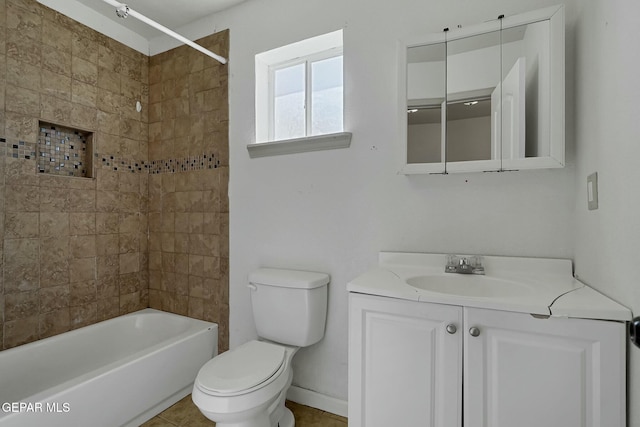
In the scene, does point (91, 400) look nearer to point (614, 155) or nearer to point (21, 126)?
point (21, 126)

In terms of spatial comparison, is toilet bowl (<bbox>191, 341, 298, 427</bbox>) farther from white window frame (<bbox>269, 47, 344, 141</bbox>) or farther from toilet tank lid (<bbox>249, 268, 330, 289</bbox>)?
white window frame (<bbox>269, 47, 344, 141</bbox>)

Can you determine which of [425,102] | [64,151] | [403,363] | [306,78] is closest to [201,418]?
[403,363]

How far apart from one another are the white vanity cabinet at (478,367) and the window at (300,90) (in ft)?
3.99

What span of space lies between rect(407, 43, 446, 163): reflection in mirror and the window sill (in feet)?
1.23

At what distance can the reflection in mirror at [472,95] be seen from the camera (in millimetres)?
1399

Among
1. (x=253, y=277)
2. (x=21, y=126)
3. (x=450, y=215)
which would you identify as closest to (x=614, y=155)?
(x=450, y=215)

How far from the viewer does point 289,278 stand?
1.75 metres

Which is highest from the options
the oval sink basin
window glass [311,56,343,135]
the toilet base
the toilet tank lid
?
window glass [311,56,343,135]

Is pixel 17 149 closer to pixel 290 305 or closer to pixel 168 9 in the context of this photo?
pixel 168 9

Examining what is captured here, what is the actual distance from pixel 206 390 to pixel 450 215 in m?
1.31

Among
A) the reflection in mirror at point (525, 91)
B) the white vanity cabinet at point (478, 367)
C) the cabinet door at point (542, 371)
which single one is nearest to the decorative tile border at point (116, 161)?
the white vanity cabinet at point (478, 367)

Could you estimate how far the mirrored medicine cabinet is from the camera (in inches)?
50.5

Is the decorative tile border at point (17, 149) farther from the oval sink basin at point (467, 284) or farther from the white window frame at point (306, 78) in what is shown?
the oval sink basin at point (467, 284)

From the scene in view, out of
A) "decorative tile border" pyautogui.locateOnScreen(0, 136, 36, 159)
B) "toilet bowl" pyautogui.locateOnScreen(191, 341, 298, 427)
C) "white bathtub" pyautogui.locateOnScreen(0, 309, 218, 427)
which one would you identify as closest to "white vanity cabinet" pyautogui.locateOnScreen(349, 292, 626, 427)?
"toilet bowl" pyautogui.locateOnScreen(191, 341, 298, 427)
